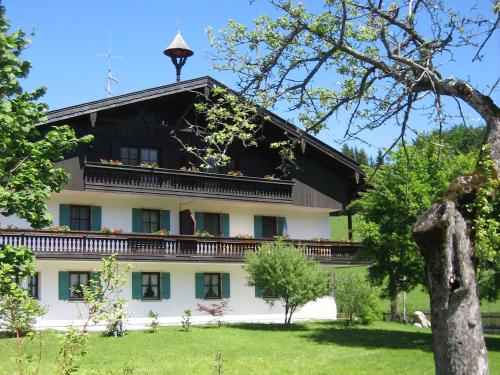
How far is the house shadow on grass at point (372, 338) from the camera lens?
21.9 m

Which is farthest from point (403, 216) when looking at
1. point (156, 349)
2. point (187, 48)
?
point (187, 48)

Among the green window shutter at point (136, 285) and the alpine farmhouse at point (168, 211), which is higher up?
the alpine farmhouse at point (168, 211)

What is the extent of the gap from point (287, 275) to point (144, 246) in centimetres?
584

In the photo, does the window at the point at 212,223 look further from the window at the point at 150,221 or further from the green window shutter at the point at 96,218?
the green window shutter at the point at 96,218

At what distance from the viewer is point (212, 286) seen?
30578 mm

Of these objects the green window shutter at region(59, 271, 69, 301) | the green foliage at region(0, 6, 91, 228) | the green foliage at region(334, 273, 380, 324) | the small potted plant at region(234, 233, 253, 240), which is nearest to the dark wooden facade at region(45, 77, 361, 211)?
the small potted plant at region(234, 233, 253, 240)

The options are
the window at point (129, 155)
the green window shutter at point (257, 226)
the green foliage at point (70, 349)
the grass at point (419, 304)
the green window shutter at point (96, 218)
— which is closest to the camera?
the green foliage at point (70, 349)

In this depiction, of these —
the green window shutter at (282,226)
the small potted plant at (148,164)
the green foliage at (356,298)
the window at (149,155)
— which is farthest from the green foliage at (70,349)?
the green window shutter at (282,226)

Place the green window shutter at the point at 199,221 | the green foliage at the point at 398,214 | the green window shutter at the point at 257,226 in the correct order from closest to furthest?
the green foliage at the point at 398,214
the green window shutter at the point at 199,221
the green window shutter at the point at 257,226

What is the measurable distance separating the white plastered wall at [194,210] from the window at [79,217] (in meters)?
0.26

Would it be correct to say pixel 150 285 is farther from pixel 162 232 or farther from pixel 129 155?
pixel 129 155

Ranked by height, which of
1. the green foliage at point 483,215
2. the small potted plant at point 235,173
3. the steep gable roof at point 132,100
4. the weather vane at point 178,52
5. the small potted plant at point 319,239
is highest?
the weather vane at point 178,52

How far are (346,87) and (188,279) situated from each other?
71.1 feet

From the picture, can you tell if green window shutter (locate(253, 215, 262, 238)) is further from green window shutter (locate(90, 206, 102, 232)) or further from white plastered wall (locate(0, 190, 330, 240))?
green window shutter (locate(90, 206, 102, 232))
